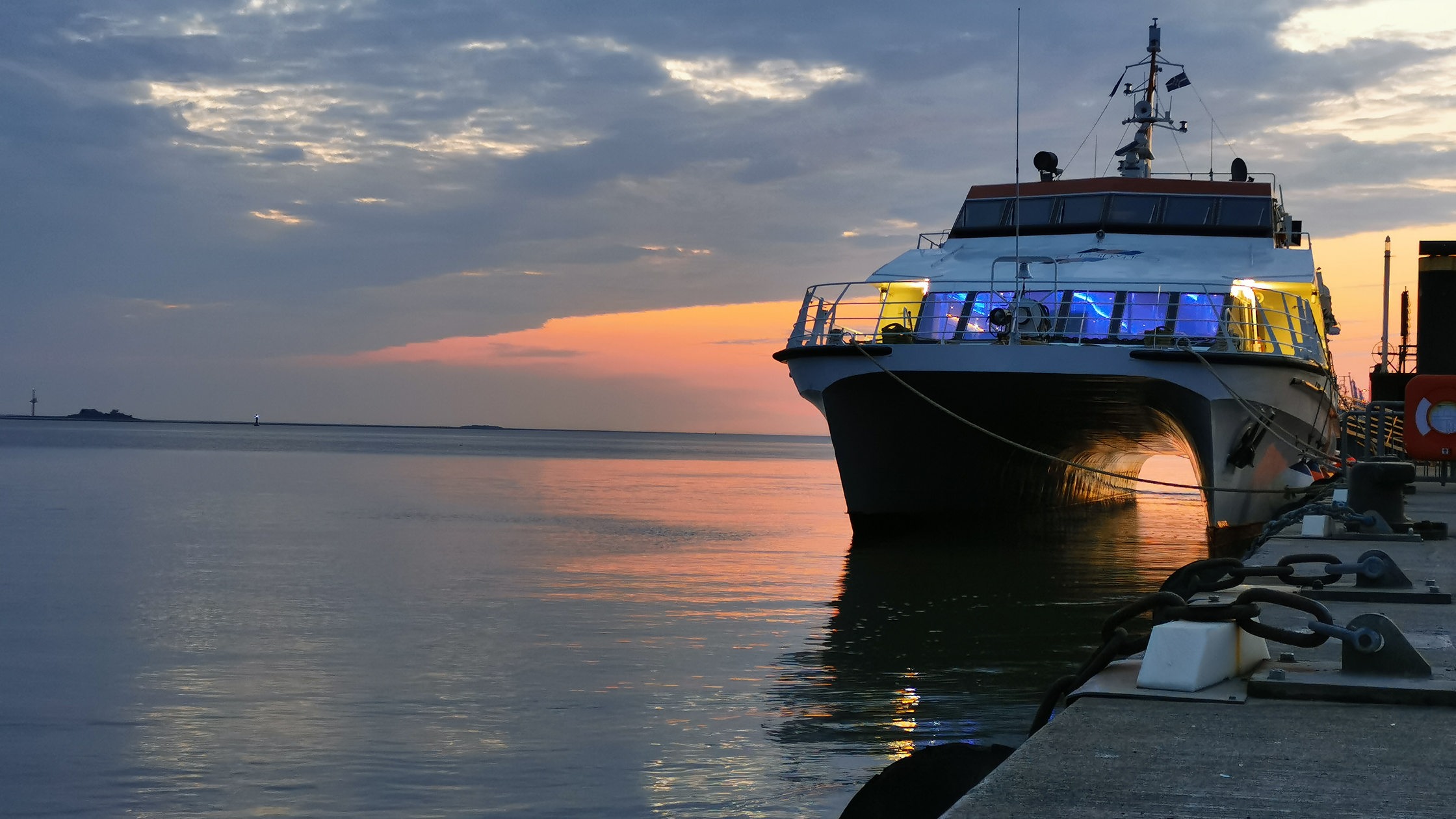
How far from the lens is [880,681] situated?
28.0ft

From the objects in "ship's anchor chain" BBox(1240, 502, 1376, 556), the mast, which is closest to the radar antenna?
the mast

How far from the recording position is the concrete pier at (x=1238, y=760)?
98.3 inches

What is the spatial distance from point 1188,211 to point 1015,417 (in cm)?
422

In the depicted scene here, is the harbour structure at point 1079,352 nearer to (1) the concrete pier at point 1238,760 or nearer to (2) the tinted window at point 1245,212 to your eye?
(2) the tinted window at point 1245,212

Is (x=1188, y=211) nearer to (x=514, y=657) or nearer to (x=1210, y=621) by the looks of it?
(x=514, y=657)

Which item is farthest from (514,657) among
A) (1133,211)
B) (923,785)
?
(1133,211)

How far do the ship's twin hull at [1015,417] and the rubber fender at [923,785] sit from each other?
10.8 meters

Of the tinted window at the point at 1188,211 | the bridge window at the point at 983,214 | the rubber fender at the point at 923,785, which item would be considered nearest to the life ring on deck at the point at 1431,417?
the tinted window at the point at 1188,211

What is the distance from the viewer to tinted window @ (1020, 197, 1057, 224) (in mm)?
19078

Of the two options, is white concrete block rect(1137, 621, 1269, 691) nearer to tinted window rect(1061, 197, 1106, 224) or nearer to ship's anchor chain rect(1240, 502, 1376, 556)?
ship's anchor chain rect(1240, 502, 1376, 556)

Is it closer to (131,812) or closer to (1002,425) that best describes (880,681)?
(131,812)

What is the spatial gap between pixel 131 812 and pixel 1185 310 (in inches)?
546

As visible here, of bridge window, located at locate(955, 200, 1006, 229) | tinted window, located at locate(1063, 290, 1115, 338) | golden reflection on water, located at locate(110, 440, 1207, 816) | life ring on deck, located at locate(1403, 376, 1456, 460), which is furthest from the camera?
bridge window, located at locate(955, 200, 1006, 229)

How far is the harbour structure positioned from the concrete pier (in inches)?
409
